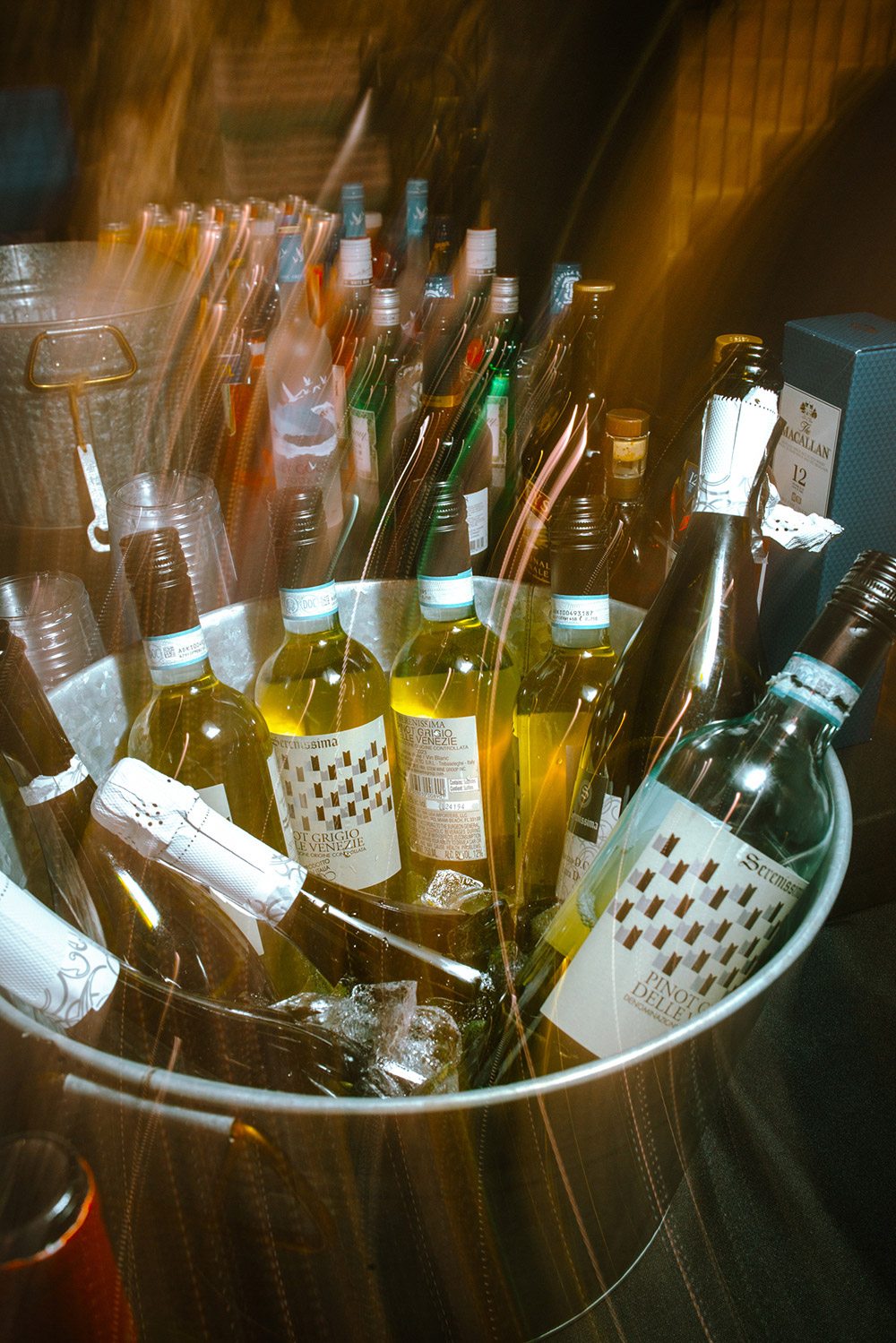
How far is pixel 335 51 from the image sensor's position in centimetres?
197

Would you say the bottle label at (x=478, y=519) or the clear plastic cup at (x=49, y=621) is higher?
the clear plastic cup at (x=49, y=621)

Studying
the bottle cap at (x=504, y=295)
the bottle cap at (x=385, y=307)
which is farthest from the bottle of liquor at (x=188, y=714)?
the bottle cap at (x=504, y=295)

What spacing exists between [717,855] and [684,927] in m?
0.04

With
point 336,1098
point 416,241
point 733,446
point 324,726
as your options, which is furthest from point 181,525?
point 416,241

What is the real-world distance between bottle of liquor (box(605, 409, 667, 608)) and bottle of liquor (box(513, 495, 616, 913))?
188 mm

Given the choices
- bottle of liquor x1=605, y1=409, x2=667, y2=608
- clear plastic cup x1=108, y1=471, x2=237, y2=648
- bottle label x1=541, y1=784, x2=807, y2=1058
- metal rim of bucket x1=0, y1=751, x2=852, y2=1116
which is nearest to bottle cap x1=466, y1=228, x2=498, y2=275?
bottle of liquor x1=605, y1=409, x2=667, y2=608

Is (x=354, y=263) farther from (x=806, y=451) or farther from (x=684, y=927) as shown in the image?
(x=684, y=927)

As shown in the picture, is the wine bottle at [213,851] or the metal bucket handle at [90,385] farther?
the metal bucket handle at [90,385]

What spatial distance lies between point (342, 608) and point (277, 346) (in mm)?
762

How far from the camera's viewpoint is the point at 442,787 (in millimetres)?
674

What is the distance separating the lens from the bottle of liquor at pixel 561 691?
59 cm

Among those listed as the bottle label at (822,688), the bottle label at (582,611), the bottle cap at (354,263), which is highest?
the bottle cap at (354,263)

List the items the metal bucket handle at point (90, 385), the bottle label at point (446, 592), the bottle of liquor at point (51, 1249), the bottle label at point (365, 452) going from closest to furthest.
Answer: the bottle of liquor at point (51, 1249) < the bottle label at point (446, 592) < the metal bucket handle at point (90, 385) < the bottle label at point (365, 452)

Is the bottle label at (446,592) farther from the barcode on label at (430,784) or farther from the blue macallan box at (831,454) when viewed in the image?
the blue macallan box at (831,454)
